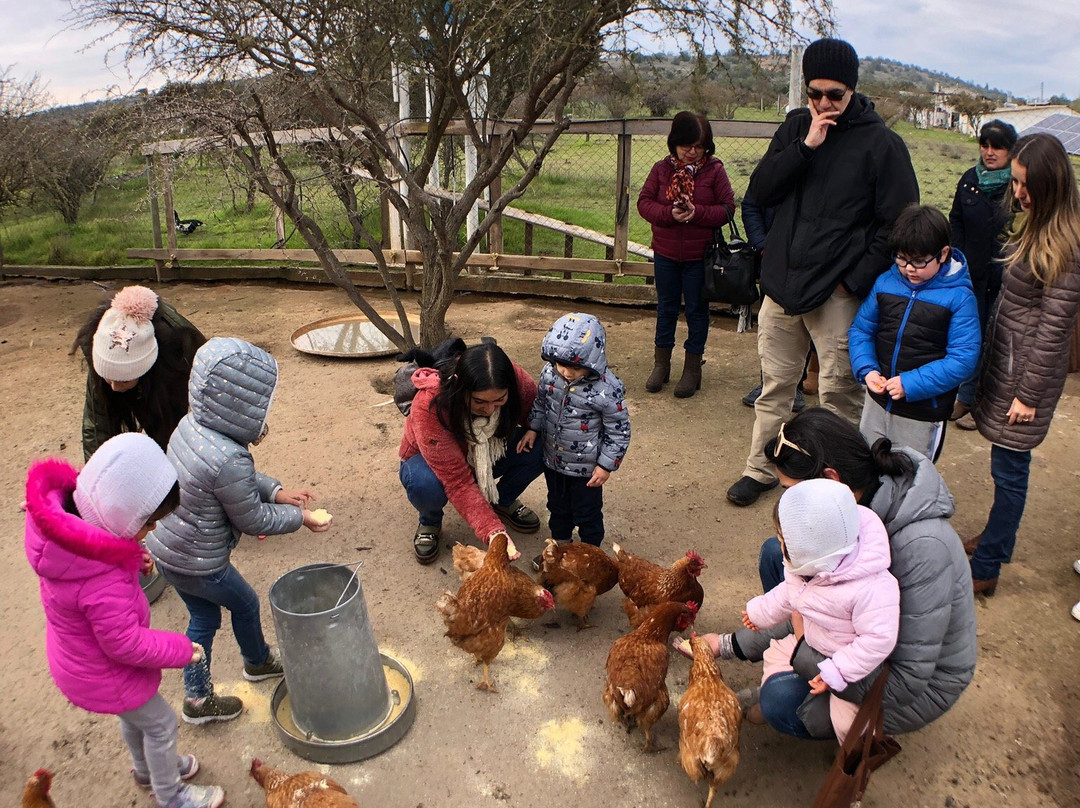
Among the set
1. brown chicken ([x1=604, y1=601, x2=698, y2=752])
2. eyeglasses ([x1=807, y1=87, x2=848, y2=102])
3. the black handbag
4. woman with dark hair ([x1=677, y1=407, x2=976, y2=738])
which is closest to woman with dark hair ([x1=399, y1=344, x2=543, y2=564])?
brown chicken ([x1=604, y1=601, x2=698, y2=752])

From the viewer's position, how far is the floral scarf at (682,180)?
18.0 feet

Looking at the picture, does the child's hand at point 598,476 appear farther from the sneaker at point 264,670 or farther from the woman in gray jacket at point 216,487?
the sneaker at point 264,670

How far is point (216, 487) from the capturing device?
2600 millimetres

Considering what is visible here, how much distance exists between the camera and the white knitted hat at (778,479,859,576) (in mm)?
2162

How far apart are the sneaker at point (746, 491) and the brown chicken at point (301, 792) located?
2.75 metres

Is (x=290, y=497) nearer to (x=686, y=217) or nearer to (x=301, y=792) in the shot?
(x=301, y=792)

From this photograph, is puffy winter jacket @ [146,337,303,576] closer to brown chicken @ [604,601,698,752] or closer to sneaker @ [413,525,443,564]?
sneaker @ [413,525,443,564]

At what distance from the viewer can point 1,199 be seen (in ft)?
33.1

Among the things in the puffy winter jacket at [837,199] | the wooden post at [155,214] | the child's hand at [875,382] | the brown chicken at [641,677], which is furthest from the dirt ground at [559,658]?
the wooden post at [155,214]

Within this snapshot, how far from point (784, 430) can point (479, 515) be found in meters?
1.52

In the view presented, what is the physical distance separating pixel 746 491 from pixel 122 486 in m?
3.27

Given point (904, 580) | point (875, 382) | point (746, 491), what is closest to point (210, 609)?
point (904, 580)

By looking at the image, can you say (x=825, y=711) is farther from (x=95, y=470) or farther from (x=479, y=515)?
(x=95, y=470)

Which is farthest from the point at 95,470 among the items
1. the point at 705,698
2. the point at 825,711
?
the point at 825,711
